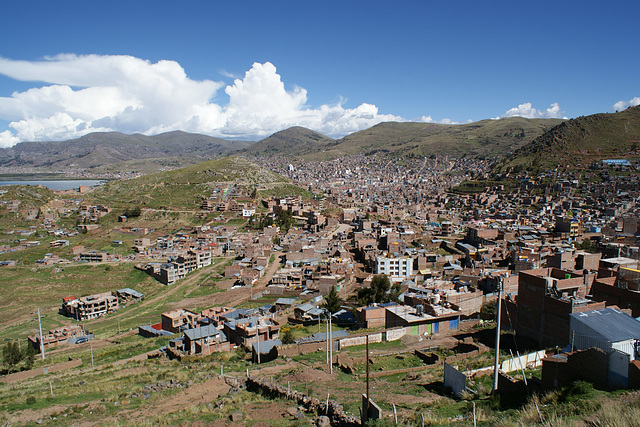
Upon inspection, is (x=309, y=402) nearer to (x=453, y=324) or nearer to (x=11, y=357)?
(x=453, y=324)

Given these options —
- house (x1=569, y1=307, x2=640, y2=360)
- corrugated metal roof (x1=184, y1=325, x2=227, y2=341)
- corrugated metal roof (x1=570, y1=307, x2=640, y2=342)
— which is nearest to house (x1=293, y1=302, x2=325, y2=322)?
corrugated metal roof (x1=184, y1=325, x2=227, y2=341)

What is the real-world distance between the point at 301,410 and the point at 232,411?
5.22 feet

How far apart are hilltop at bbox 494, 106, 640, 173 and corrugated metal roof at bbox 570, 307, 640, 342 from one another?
208 ft

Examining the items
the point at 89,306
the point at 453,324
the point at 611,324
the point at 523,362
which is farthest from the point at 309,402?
the point at 89,306

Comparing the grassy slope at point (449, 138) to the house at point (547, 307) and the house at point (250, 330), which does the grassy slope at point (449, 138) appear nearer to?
the house at point (547, 307)

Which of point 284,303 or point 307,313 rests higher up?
point 307,313

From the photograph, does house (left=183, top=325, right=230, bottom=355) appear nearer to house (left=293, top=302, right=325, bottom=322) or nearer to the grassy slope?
house (left=293, top=302, right=325, bottom=322)

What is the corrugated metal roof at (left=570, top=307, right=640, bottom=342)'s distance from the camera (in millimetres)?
9037

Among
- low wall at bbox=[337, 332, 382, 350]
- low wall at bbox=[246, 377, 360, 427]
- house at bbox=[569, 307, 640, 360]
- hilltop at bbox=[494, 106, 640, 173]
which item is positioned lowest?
low wall at bbox=[337, 332, 382, 350]

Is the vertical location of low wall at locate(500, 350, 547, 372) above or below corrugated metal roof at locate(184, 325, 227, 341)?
above

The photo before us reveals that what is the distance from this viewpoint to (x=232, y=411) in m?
8.85

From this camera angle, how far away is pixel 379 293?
21438 millimetres

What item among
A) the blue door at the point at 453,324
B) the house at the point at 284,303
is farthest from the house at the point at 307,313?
the blue door at the point at 453,324

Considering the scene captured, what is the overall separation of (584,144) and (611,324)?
2903 inches
